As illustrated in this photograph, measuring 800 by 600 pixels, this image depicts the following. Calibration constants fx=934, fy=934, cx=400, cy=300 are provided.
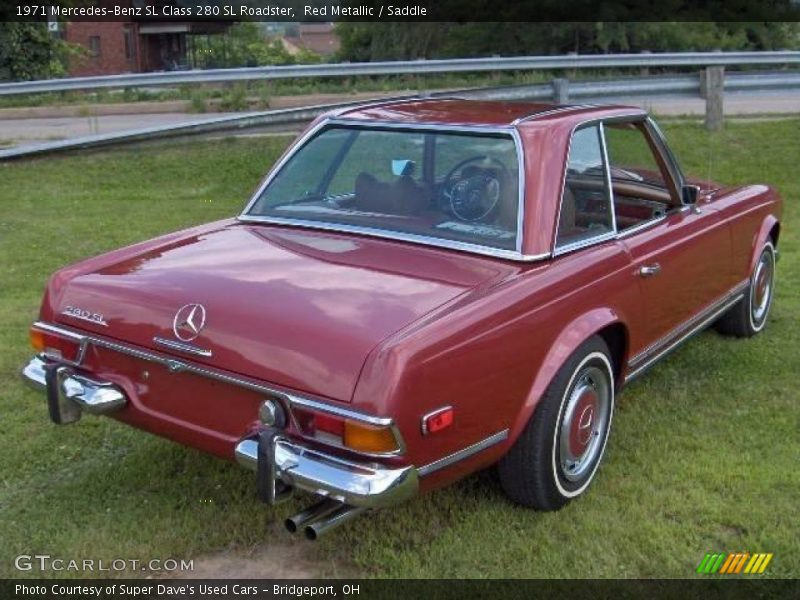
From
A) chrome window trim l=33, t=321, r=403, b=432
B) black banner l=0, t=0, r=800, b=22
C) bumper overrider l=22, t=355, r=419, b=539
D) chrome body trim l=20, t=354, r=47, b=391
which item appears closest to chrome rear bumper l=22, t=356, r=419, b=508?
bumper overrider l=22, t=355, r=419, b=539

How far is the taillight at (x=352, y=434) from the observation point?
278 cm

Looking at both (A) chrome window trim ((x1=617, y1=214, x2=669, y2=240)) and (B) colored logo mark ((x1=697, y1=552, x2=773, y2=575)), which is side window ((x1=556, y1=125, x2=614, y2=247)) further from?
(B) colored logo mark ((x1=697, y1=552, x2=773, y2=575))

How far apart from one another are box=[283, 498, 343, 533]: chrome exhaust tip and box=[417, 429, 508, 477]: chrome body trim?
1.00ft

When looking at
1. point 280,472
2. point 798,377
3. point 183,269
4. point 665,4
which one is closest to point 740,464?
point 798,377

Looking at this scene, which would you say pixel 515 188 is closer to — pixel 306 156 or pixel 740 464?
pixel 306 156

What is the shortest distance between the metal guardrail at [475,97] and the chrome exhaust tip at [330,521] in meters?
7.43

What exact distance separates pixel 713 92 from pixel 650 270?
24.2ft

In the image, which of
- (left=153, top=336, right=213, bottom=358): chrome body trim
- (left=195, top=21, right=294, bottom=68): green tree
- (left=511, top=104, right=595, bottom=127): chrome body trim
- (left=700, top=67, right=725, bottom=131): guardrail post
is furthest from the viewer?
(left=195, top=21, right=294, bottom=68): green tree

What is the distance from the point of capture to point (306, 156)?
14.3 feet

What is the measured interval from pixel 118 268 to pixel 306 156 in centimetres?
115

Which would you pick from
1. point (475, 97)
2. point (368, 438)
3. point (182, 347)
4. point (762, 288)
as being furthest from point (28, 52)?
point (368, 438)

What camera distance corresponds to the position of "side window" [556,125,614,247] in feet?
12.4

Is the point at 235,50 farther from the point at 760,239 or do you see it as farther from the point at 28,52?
the point at 760,239

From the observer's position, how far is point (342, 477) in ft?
9.20
